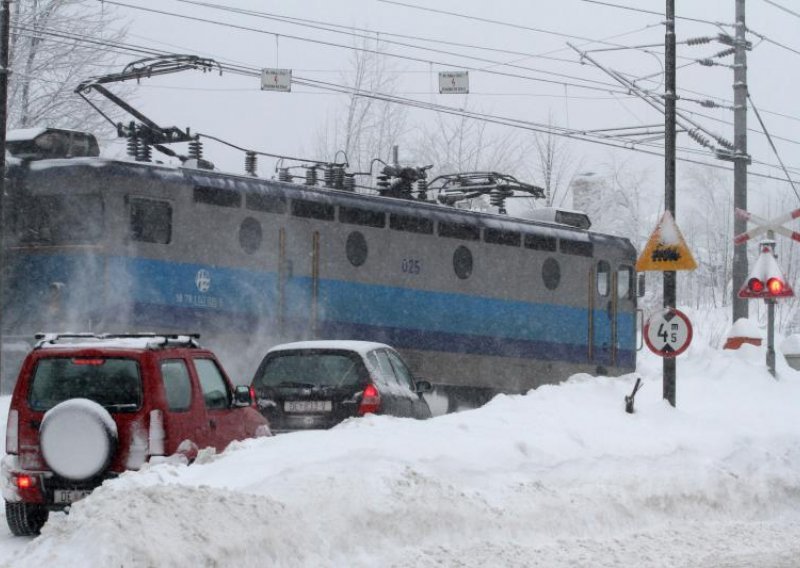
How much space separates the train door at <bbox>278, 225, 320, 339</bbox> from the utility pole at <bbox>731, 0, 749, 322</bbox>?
9.92m

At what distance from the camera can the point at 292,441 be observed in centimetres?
1123

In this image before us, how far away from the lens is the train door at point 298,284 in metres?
21.7

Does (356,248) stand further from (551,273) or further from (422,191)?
(551,273)

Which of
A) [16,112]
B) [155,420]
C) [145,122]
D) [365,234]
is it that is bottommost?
[155,420]

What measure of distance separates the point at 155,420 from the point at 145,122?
11.1 metres

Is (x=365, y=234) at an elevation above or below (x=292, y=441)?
above

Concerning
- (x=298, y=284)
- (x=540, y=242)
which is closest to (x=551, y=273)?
(x=540, y=242)

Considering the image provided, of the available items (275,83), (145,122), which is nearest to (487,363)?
(275,83)

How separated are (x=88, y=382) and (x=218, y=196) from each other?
10.5 metres

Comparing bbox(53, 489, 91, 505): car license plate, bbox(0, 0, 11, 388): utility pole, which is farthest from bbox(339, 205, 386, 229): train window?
bbox(53, 489, 91, 505): car license plate

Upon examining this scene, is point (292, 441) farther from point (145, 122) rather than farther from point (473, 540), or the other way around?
point (145, 122)

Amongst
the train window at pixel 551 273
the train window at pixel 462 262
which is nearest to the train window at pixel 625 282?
the train window at pixel 551 273

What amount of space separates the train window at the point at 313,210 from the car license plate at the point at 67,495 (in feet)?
39.3

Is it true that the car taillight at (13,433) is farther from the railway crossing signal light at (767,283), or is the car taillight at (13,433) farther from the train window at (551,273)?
the train window at (551,273)
